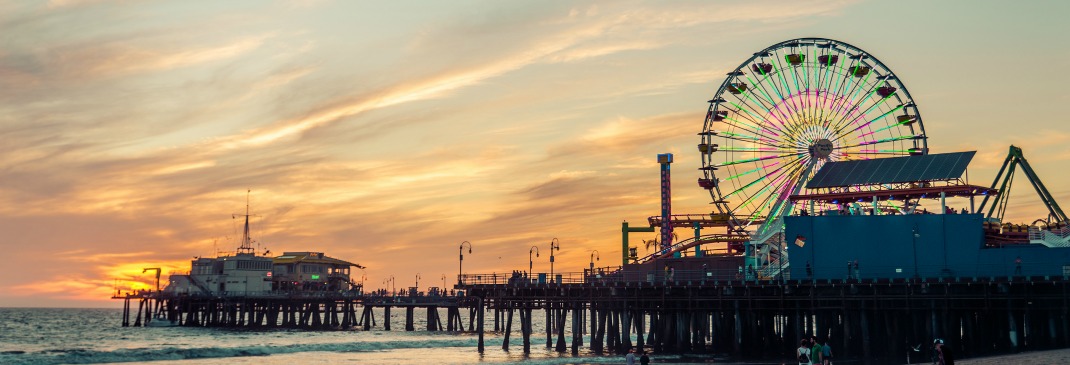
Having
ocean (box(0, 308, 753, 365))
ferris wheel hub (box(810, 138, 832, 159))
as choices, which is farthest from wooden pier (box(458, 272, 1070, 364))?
ferris wheel hub (box(810, 138, 832, 159))

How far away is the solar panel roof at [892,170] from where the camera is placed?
2554 inches

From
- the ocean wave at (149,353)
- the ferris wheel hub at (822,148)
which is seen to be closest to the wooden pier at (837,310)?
the ferris wheel hub at (822,148)

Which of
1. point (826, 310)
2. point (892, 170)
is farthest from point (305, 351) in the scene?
point (892, 170)

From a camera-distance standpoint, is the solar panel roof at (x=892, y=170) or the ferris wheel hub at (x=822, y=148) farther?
the ferris wheel hub at (x=822, y=148)

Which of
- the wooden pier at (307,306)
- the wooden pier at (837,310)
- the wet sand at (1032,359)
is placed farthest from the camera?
the wooden pier at (307,306)

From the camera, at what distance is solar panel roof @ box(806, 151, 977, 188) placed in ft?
213

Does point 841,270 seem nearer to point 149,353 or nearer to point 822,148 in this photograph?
point 822,148

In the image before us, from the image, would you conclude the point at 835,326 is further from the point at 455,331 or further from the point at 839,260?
the point at 455,331

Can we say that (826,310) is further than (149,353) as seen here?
No

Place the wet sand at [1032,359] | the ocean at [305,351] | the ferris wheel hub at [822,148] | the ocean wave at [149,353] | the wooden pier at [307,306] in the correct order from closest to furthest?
the wet sand at [1032,359] → the ocean at [305,351] → the ocean wave at [149,353] → the ferris wheel hub at [822,148] → the wooden pier at [307,306]

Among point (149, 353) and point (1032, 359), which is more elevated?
point (1032, 359)

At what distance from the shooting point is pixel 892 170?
67250mm

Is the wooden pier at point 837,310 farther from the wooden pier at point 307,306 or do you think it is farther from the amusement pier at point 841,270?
the wooden pier at point 307,306

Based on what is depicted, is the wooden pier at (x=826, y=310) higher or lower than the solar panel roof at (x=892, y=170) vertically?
lower
